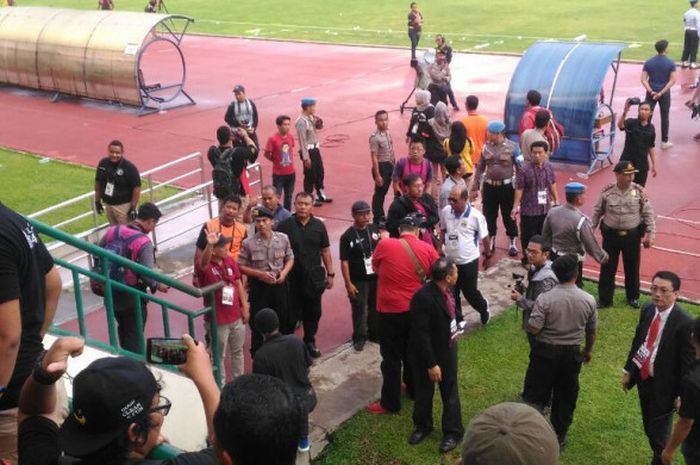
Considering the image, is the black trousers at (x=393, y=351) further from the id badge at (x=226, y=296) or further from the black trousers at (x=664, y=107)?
the black trousers at (x=664, y=107)

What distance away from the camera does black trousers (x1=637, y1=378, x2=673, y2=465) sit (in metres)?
6.62

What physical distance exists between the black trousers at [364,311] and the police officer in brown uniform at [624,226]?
2746 mm

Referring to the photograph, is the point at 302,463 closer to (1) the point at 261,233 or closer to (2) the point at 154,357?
(1) the point at 261,233

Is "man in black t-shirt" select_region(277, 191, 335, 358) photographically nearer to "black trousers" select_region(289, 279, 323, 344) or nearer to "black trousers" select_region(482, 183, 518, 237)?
"black trousers" select_region(289, 279, 323, 344)

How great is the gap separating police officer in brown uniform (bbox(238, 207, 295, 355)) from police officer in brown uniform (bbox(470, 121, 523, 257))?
12.7ft

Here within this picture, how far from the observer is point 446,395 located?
24.6 feet

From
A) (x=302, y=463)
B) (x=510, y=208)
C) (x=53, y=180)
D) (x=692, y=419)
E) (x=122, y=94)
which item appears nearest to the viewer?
(x=692, y=419)

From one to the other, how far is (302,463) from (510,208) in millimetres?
5737

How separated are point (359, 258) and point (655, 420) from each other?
352 centimetres

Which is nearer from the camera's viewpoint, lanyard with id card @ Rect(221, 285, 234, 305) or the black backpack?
lanyard with id card @ Rect(221, 285, 234, 305)

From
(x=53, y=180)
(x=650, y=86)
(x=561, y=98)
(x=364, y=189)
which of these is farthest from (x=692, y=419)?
(x=53, y=180)

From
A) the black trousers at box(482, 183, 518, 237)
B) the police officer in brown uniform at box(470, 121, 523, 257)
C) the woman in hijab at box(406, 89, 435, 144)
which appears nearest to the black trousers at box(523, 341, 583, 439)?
the police officer in brown uniform at box(470, 121, 523, 257)

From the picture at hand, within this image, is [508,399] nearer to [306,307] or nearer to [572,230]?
[572,230]

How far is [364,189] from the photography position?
15.2m
